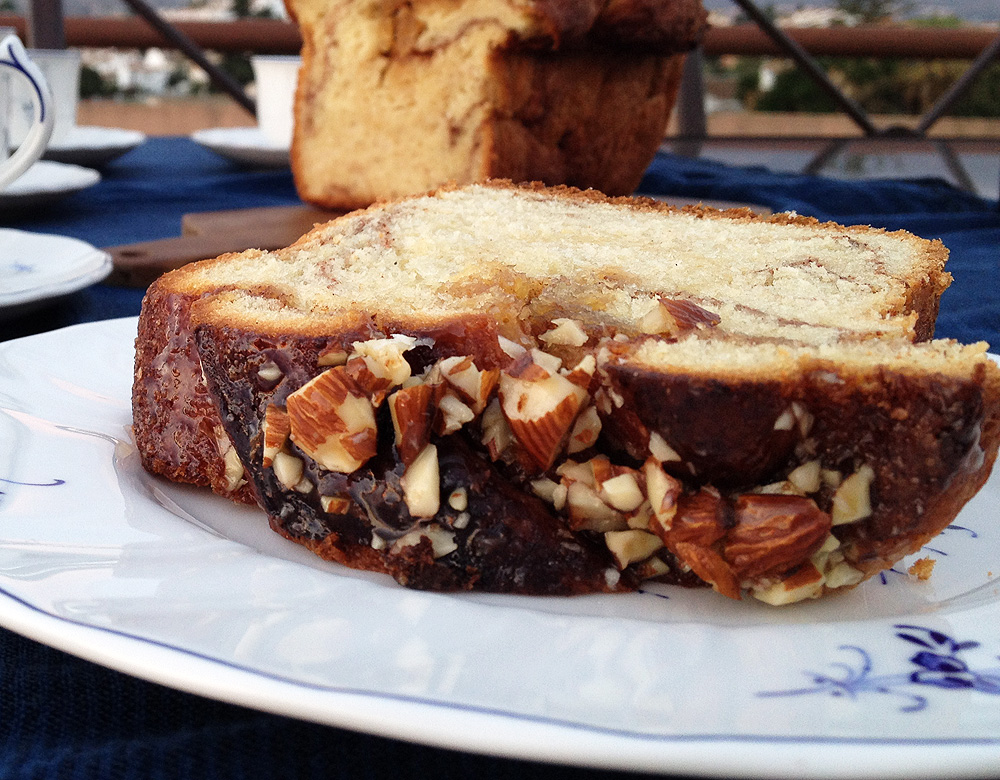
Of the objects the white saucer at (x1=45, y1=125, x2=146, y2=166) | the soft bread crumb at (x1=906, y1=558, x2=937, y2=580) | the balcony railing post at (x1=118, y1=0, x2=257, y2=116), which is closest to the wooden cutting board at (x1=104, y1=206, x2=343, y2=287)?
the white saucer at (x1=45, y1=125, x2=146, y2=166)

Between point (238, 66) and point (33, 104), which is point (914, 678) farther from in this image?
point (238, 66)

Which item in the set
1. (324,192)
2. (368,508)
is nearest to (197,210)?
(324,192)

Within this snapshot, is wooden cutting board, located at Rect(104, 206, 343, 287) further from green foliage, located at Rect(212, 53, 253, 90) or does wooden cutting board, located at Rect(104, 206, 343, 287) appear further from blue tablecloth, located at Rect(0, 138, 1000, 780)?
green foliage, located at Rect(212, 53, 253, 90)

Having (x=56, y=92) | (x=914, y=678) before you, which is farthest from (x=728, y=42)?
(x=914, y=678)

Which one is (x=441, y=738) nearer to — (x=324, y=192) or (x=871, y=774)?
(x=871, y=774)

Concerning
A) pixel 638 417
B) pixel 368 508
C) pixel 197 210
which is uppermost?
pixel 638 417
